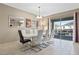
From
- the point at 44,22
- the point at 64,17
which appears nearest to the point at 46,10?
the point at 44,22

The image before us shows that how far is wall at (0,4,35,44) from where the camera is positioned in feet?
18.5

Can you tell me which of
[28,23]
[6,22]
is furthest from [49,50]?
[6,22]

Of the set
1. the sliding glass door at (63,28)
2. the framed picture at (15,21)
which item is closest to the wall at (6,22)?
the framed picture at (15,21)

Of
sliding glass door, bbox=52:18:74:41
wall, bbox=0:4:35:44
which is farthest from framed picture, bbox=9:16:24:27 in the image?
sliding glass door, bbox=52:18:74:41

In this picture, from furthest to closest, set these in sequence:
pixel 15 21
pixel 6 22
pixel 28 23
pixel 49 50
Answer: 1. pixel 6 22
2. pixel 28 23
3. pixel 15 21
4. pixel 49 50

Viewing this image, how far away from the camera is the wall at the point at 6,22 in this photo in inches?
222

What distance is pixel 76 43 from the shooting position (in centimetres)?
529

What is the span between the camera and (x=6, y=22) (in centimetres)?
595

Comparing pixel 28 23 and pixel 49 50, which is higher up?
pixel 28 23

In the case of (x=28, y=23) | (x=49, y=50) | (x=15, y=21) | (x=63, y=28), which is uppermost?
(x=15, y=21)

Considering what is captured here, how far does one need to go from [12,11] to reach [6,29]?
44.8 inches

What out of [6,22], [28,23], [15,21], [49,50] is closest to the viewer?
[49,50]

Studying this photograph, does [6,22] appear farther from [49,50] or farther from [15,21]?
[49,50]

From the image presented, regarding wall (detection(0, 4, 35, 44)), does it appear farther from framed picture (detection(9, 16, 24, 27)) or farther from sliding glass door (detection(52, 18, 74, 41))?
sliding glass door (detection(52, 18, 74, 41))
